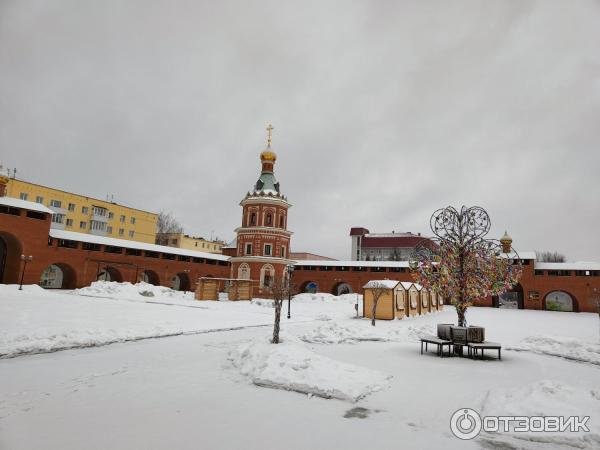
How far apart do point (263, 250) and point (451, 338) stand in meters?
29.3

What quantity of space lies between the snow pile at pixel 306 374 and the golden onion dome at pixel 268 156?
35.4 metres

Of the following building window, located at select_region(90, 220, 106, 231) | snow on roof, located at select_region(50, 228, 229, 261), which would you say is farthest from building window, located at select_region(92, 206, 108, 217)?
snow on roof, located at select_region(50, 228, 229, 261)

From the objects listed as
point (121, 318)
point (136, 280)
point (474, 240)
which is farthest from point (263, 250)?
point (474, 240)

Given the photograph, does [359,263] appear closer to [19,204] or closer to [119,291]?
[119,291]

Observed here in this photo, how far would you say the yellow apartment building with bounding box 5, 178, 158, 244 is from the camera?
151 ft

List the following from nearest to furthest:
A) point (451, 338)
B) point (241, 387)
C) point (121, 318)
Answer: point (241, 387), point (451, 338), point (121, 318)

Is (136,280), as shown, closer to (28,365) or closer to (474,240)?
(28,365)

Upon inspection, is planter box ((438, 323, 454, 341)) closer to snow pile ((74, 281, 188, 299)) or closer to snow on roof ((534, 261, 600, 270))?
snow pile ((74, 281, 188, 299))

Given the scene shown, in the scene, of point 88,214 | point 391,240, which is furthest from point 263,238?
point 391,240

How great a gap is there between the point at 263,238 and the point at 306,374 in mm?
32548

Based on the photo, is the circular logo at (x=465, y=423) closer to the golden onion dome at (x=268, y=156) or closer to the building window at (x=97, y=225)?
the golden onion dome at (x=268, y=156)

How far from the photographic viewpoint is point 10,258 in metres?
30.3

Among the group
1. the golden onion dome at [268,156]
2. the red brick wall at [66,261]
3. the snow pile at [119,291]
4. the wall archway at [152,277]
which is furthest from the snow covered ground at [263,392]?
the golden onion dome at [268,156]

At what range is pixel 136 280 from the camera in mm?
Answer: 36406
